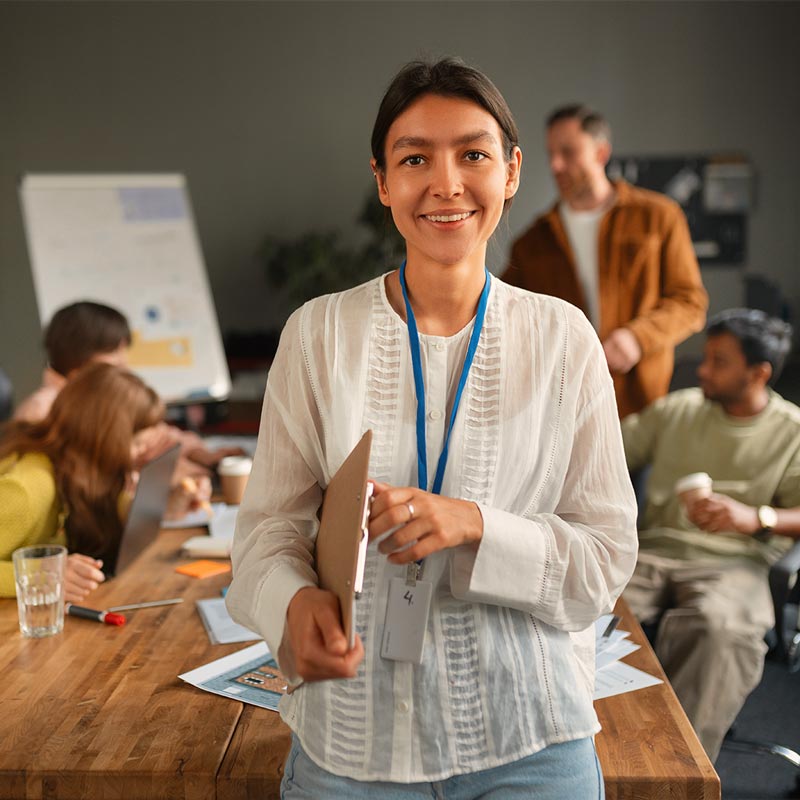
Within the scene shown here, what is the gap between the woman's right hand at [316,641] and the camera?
1.01 metres

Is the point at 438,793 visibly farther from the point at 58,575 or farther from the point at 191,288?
the point at 191,288

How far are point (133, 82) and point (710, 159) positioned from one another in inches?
154

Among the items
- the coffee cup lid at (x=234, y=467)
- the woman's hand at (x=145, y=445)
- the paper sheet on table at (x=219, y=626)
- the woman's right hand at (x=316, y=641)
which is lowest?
the paper sheet on table at (x=219, y=626)

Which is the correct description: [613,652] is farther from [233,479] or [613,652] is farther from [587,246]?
[587,246]

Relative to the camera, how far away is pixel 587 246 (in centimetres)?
363

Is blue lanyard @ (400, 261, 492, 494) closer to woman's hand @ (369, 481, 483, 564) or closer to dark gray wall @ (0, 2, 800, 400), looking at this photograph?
woman's hand @ (369, 481, 483, 564)

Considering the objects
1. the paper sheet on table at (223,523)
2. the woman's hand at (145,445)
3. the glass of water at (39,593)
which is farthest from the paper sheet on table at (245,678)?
the woman's hand at (145,445)

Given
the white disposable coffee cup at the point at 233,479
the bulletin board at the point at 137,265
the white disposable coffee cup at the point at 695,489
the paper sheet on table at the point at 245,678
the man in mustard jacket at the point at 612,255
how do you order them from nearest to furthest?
the paper sheet on table at the point at 245,678 → the white disposable coffee cup at the point at 695,489 → the white disposable coffee cup at the point at 233,479 → the man in mustard jacket at the point at 612,255 → the bulletin board at the point at 137,265

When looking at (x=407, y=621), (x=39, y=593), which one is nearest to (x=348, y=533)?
(x=407, y=621)

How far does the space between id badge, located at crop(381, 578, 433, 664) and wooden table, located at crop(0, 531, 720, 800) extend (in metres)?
0.28

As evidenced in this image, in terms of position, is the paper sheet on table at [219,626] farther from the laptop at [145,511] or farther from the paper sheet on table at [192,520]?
the paper sheet on table at [192,520]

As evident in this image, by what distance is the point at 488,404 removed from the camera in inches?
47.6

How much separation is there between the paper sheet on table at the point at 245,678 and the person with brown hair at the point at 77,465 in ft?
1.83

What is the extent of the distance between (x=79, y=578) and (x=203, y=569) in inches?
11.9
